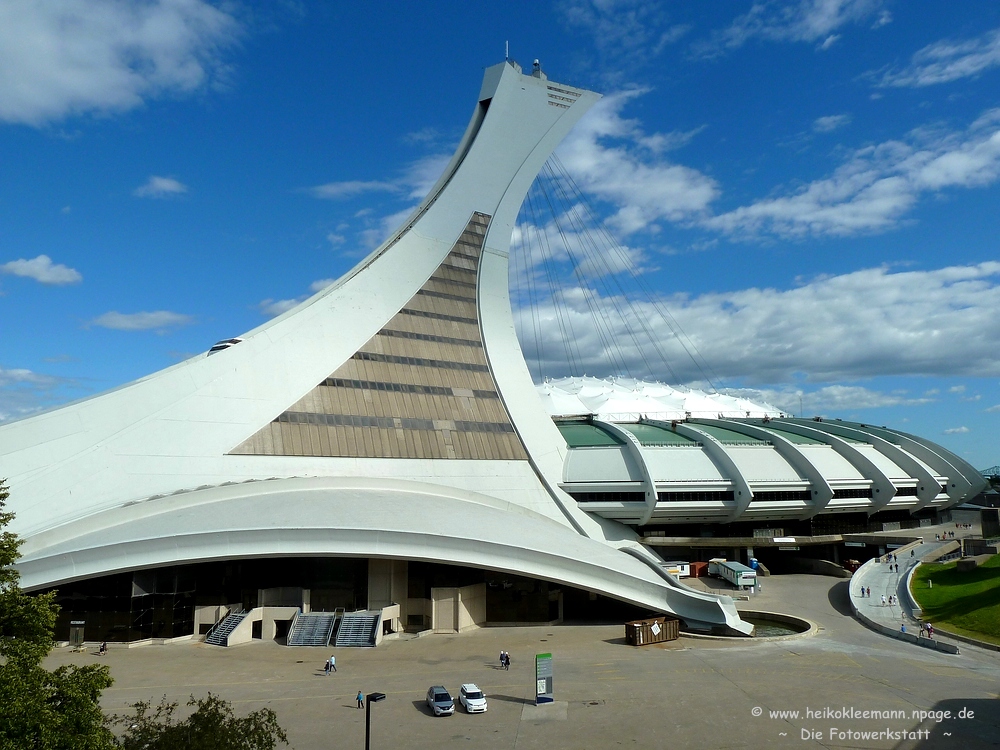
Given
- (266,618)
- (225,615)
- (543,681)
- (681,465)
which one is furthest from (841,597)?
(225,615)

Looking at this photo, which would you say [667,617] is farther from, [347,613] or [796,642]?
[347,613]

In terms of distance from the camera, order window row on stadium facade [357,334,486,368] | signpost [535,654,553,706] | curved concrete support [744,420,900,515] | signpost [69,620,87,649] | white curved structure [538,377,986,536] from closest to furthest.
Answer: signpost [535,654,553,706] < signpost [69,620,87,649] < window row on stadium facade [357,334,486,368] < white curved structure [538,377,986,536] < curved concrete support [744,420,900,515]

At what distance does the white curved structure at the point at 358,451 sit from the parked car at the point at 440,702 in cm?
839

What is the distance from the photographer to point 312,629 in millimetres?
30672

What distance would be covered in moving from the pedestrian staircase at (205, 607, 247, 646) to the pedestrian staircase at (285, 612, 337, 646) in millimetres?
2413

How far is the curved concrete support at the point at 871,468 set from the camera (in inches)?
1951

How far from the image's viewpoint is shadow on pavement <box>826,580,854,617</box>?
36291mm

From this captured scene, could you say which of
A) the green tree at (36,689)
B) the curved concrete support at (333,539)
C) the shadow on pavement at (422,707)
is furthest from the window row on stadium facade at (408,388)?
the green tree at (36,689)

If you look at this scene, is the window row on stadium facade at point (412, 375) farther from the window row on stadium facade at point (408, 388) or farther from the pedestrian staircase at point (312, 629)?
the pedestrian staircase at point (312, 629)

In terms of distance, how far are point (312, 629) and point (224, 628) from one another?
395 cm

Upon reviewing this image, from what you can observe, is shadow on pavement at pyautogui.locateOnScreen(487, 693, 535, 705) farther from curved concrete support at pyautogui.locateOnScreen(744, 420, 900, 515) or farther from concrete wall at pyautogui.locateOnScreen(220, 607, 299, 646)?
curved concrete support at pyautogui.locateOnScreen(744, 420, 900, 515)

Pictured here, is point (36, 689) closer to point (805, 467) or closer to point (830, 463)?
point (805, 467)

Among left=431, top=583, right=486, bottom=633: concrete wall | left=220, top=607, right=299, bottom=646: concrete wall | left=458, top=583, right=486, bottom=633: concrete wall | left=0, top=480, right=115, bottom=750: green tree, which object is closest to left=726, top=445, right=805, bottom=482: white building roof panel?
left=458, top=583, right=486, bottom=633: concrete wall

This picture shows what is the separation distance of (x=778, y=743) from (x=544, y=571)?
44.2 feet
